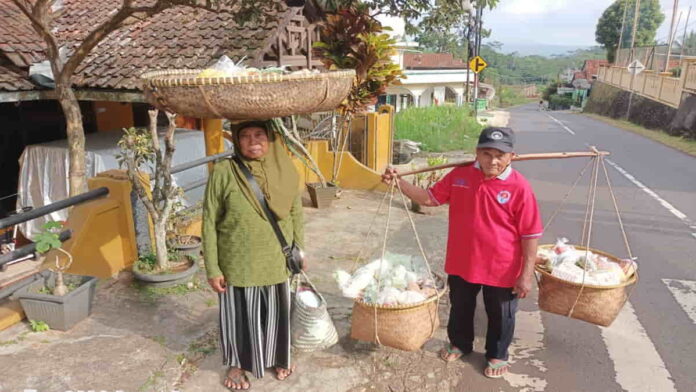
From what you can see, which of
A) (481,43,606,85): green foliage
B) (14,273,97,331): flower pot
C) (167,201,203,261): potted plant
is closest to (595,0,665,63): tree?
(481,43,606,85): green foliage

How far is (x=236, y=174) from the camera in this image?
8.92 ft

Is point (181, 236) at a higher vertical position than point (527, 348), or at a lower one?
higher

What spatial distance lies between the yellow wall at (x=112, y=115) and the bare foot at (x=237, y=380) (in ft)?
21.8

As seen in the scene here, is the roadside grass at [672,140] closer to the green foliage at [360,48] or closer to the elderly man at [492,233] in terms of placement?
the green foliage at [360,48]

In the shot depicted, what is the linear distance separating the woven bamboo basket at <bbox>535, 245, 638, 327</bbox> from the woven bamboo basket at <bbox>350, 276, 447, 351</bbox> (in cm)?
87

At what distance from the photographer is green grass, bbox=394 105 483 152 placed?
14523mm

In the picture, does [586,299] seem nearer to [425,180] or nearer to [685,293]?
[685,293]

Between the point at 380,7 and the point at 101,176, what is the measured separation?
4.90 m

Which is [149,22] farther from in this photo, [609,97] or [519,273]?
[609,97]

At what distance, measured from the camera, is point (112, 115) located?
28.1ft

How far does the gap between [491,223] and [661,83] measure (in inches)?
982

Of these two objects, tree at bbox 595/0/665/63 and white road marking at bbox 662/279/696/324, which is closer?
white road marking at bbox 662/279/696/324

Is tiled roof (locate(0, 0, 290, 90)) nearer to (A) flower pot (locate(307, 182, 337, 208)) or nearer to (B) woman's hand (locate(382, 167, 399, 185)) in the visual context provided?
(A) flower pot (locate(307, 182, 337, 208))

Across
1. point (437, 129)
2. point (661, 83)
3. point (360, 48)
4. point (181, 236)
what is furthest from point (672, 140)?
point (181, 236)
